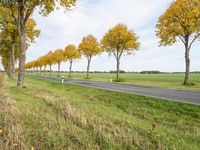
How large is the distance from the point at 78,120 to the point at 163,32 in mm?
24849

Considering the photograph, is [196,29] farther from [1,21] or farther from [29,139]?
[29,139]

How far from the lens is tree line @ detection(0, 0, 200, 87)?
17.4 m

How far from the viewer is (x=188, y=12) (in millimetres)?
26766

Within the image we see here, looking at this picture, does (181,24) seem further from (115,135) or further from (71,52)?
(71,52)

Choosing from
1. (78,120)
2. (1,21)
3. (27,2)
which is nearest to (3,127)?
(78,120)

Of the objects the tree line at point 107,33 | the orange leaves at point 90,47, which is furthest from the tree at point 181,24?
the orange leaves at point 90,47

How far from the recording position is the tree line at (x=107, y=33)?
17.4m

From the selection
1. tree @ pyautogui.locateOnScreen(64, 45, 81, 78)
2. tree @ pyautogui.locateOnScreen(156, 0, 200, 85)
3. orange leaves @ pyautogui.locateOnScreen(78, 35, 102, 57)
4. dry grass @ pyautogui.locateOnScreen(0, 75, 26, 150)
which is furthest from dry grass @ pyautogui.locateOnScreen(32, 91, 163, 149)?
tree @ pyautogui.locateOnScreen(64, 45, 81, 78)

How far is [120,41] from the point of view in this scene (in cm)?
4056

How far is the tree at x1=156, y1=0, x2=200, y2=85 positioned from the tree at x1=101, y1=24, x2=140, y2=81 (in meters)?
11.3

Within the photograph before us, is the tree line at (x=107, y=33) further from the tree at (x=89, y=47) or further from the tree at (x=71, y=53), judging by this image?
the tree at (x=71, y=53)

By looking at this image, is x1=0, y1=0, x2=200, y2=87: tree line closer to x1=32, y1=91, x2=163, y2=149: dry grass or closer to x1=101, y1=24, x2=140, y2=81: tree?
x1=101, y1=24, x2=140, y2=81: tree

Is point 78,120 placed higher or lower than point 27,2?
lower

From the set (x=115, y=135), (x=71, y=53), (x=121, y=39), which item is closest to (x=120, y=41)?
(x=121, y=39)
